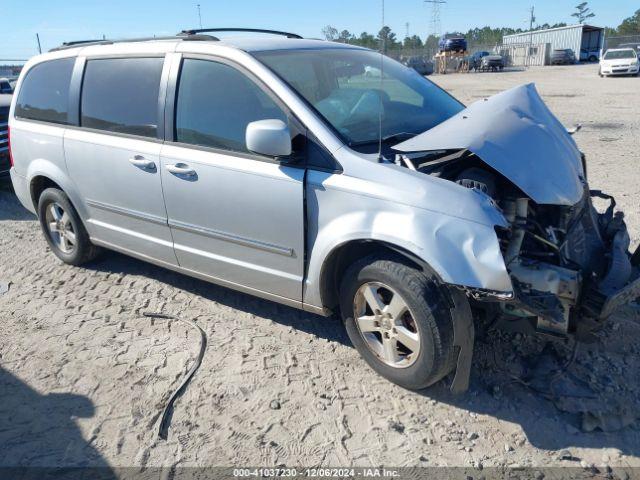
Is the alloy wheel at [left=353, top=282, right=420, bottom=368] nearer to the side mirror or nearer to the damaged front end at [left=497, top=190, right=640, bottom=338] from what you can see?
the damaged front end at [left=497, top=190, right=640, bottom=338]

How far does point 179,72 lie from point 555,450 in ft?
10.7

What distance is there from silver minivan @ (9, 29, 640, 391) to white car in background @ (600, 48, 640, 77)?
1214 inches

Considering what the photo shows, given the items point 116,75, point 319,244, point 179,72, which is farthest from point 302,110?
point 116,75

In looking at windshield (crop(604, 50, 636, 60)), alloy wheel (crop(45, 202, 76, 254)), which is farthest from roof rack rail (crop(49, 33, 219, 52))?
windshield (crop(604, 50, 636, 60))

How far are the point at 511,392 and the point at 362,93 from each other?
2.18 meters

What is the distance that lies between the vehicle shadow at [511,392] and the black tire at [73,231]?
1.73 meters

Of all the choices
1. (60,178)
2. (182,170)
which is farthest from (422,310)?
(60,178)

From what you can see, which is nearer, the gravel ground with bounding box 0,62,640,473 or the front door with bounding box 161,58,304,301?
the gravel ground with bounding box 0,62,640,473

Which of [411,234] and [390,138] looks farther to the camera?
[390,138]

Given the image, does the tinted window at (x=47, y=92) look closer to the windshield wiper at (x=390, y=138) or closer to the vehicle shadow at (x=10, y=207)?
the vehicle shadow at (x=10, y=207)

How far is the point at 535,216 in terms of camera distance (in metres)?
3.05

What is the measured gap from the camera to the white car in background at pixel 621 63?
29250 mm

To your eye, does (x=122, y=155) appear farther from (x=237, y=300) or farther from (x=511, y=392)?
(x=511, y=392)

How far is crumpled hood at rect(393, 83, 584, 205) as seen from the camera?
109 inches
